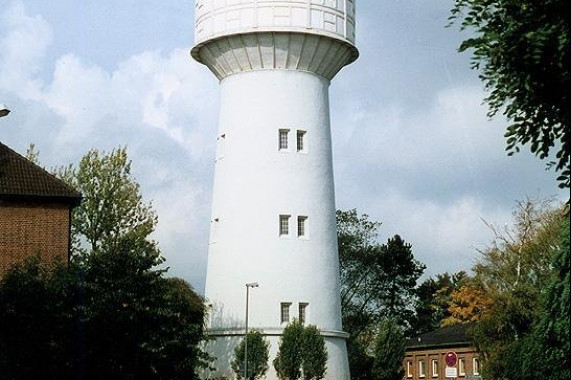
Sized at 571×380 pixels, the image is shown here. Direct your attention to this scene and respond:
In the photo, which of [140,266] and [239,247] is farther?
[239,247]

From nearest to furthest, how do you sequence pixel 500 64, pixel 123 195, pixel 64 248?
pixel 500 64
pixel 64 248
pixel 123 195

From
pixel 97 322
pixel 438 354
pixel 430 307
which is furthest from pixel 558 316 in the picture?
pixel 430 307

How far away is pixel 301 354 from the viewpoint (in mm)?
42750

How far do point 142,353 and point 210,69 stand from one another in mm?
16329

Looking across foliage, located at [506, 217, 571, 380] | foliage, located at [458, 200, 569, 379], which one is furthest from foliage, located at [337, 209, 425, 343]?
foliage, located at [506, 217, 571, 380]

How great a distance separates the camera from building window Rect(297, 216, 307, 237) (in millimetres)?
44656

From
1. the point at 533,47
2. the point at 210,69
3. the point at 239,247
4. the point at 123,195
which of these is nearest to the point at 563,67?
the point at 533,47

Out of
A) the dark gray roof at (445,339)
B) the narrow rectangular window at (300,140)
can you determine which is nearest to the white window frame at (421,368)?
the dark gray roof at (445,339)

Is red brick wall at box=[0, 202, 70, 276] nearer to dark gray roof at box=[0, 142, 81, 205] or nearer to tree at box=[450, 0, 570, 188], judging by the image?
dark gray roof at box=[0, 142, 81, 205]

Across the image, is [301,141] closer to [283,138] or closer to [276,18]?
[283,138]

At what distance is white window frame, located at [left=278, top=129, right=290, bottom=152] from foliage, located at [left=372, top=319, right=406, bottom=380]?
67.3 feet

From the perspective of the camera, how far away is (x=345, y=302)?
84438 millimetres

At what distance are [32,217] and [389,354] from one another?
88.5 ft

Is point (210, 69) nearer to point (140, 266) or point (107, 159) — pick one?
point (107, 159)
